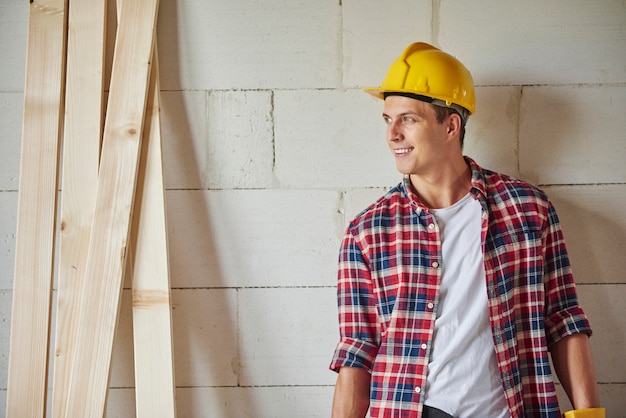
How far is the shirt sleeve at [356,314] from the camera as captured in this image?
1799mm

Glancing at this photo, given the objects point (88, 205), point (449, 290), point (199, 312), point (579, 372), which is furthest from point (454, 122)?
point (88, 205)

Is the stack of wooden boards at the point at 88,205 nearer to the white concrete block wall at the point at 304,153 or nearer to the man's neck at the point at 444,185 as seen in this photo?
the white concrete block wall at the point at 304,153

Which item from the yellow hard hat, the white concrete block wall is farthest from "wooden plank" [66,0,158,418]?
the yellow hard hat

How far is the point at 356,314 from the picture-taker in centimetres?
182

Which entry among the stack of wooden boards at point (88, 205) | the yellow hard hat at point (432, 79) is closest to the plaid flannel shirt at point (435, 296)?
the yellow hard hat at point (432, 79)

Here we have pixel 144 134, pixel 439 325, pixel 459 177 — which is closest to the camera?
pixel 439 325

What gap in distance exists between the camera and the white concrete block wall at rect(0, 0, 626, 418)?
83.5 inches

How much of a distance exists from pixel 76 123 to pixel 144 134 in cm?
24

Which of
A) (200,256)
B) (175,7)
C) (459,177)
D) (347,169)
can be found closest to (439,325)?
(459,177)

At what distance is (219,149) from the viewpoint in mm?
2152

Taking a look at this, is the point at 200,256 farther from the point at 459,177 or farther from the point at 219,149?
the point at 459,177

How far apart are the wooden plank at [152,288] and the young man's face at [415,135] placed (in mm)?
821

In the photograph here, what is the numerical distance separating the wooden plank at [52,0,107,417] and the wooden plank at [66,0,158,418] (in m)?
0.09

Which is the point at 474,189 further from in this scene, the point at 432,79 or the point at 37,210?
the point at 37,210
